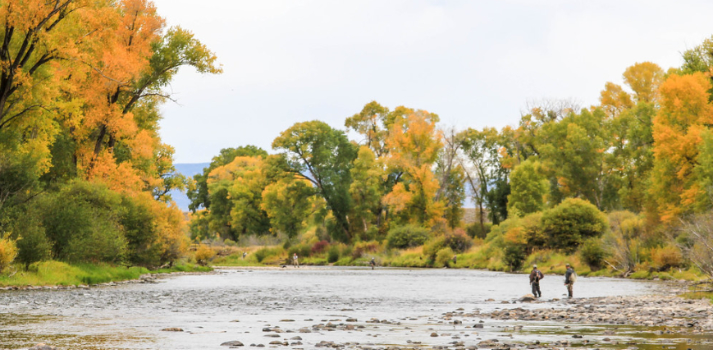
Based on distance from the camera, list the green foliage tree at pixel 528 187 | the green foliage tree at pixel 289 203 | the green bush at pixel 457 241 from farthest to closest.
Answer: the green foliage tree at pixel 289 203, the green foliage tree at pixel 528 187, the green bush at pixel 457 241

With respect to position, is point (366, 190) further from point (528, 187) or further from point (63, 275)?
point (63, 275)

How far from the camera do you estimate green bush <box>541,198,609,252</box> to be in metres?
55.6

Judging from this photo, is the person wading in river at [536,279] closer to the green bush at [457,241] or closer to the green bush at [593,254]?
the green bush at [593,254]

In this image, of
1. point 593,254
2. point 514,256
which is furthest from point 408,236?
point 593,254

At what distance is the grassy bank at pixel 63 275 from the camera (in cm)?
2780

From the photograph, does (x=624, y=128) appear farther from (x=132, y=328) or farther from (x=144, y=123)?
(x=132, y=328)

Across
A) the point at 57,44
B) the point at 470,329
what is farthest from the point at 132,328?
the point at 57,44

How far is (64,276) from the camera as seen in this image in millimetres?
30969

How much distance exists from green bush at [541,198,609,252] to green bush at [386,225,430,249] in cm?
1953

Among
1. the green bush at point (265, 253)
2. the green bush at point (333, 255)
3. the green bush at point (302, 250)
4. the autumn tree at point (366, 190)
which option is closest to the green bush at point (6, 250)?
the autumn tree at point (366, 190)

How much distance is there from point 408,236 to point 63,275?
4799cm

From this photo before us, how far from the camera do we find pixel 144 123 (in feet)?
154

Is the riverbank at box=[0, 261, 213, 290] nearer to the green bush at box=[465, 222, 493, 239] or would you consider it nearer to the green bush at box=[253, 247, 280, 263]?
the green bush at box=[253, 247, 280, 263]

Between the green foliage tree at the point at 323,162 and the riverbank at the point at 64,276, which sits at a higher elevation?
the green foliage tree at the point at 323,162
